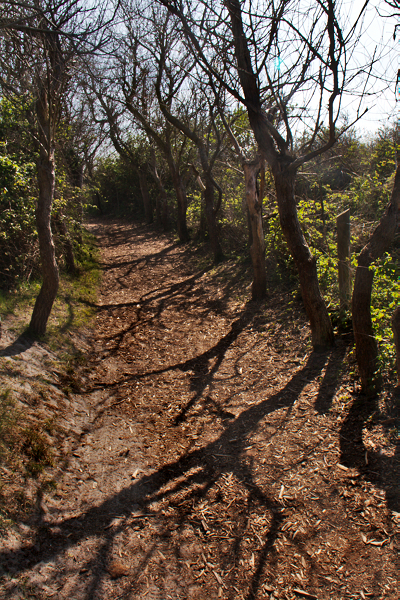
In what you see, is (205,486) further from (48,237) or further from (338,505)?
(48,237)

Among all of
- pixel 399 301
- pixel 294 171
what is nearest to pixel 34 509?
pixel 399 301

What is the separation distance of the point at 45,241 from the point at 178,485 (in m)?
4.11

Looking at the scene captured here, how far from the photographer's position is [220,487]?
352 cm

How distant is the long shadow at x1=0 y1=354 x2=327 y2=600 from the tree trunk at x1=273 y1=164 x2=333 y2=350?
81 centimetres

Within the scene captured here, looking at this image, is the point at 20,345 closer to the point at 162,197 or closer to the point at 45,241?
the point at 45,241

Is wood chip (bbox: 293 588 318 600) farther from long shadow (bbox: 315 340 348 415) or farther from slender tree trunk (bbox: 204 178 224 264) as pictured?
slender tree trunk (bbox: 204 178 224 264)

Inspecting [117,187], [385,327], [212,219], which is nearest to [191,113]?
[212,219]

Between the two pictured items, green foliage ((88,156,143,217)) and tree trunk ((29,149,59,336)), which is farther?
green foliage ((88,156,143,217))

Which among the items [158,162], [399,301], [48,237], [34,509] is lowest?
[34,509]

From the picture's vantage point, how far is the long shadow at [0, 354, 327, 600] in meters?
2.76

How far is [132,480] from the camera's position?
3.67m

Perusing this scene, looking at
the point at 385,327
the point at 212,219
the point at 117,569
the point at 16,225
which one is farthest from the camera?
the point at 212,219

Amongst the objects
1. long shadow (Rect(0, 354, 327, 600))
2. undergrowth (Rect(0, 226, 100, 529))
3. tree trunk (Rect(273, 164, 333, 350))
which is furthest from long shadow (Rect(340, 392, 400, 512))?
undergrowth (Rect(0, 226, 100, 529))

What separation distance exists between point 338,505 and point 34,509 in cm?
252
